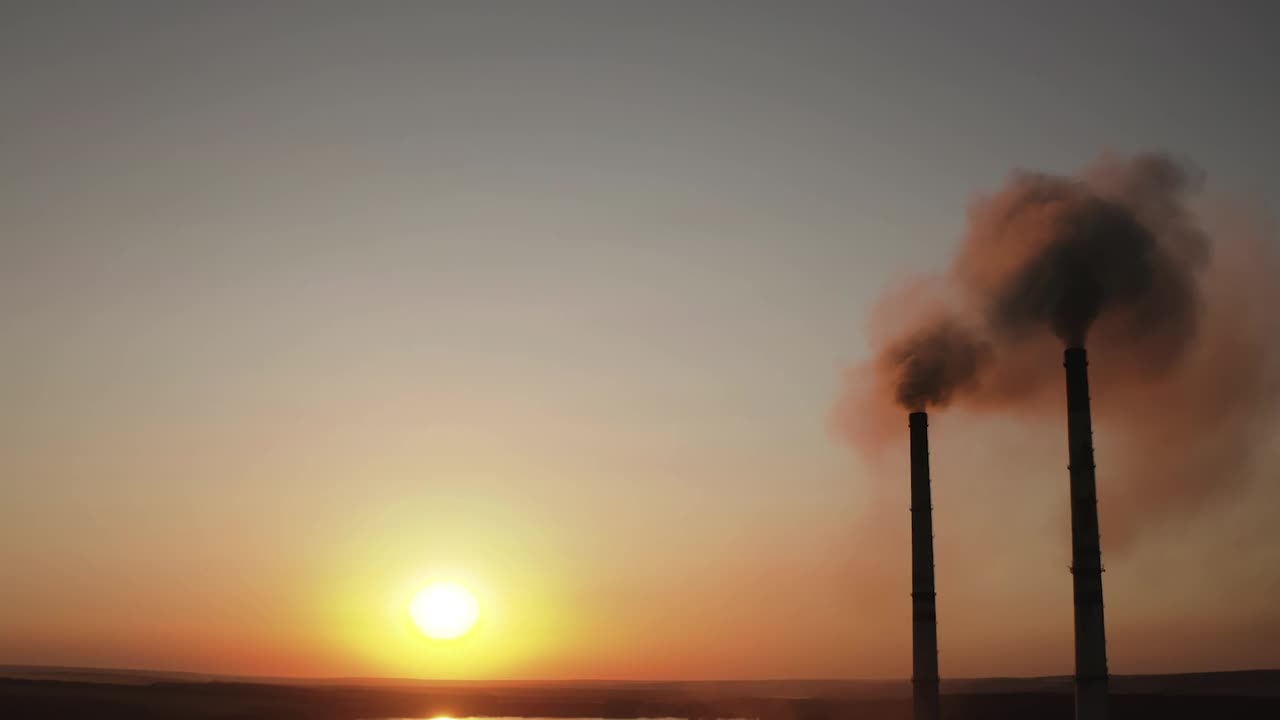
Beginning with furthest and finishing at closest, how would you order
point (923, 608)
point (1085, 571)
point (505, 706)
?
point (505, 706)
point (923, 608)
point (1085, 571)

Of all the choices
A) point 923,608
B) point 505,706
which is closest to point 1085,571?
point 923,608

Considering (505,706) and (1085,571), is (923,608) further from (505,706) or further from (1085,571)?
(505,706)

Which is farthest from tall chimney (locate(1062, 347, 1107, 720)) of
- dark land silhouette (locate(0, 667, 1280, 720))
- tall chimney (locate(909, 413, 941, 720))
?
dark land silhouette (locate(0, 667, 1280, 720))

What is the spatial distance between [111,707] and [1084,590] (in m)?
51.1

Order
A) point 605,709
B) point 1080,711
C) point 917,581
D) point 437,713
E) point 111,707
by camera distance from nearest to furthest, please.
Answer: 1. point 1080,711
2. point 917,581
3. point 111,707
4. point 437,713
5. point 605,709

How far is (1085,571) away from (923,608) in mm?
7006

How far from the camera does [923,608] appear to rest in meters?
36.8

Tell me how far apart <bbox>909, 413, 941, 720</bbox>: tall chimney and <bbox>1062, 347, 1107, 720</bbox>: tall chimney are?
6118 mm

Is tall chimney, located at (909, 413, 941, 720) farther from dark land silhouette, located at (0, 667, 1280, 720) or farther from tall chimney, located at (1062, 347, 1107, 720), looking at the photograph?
dark land silhouette, located at (0, 667, 1280, 720)

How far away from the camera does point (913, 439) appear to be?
38.8 metres

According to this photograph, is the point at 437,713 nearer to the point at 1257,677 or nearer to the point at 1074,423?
the point at 1074,423

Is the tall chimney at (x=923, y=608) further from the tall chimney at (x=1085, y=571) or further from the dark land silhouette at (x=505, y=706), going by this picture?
the dark land silhouette at (x=505, y=706)

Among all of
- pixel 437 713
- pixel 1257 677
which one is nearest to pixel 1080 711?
pixel 437 713

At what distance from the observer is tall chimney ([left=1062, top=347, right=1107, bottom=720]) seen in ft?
99.5
